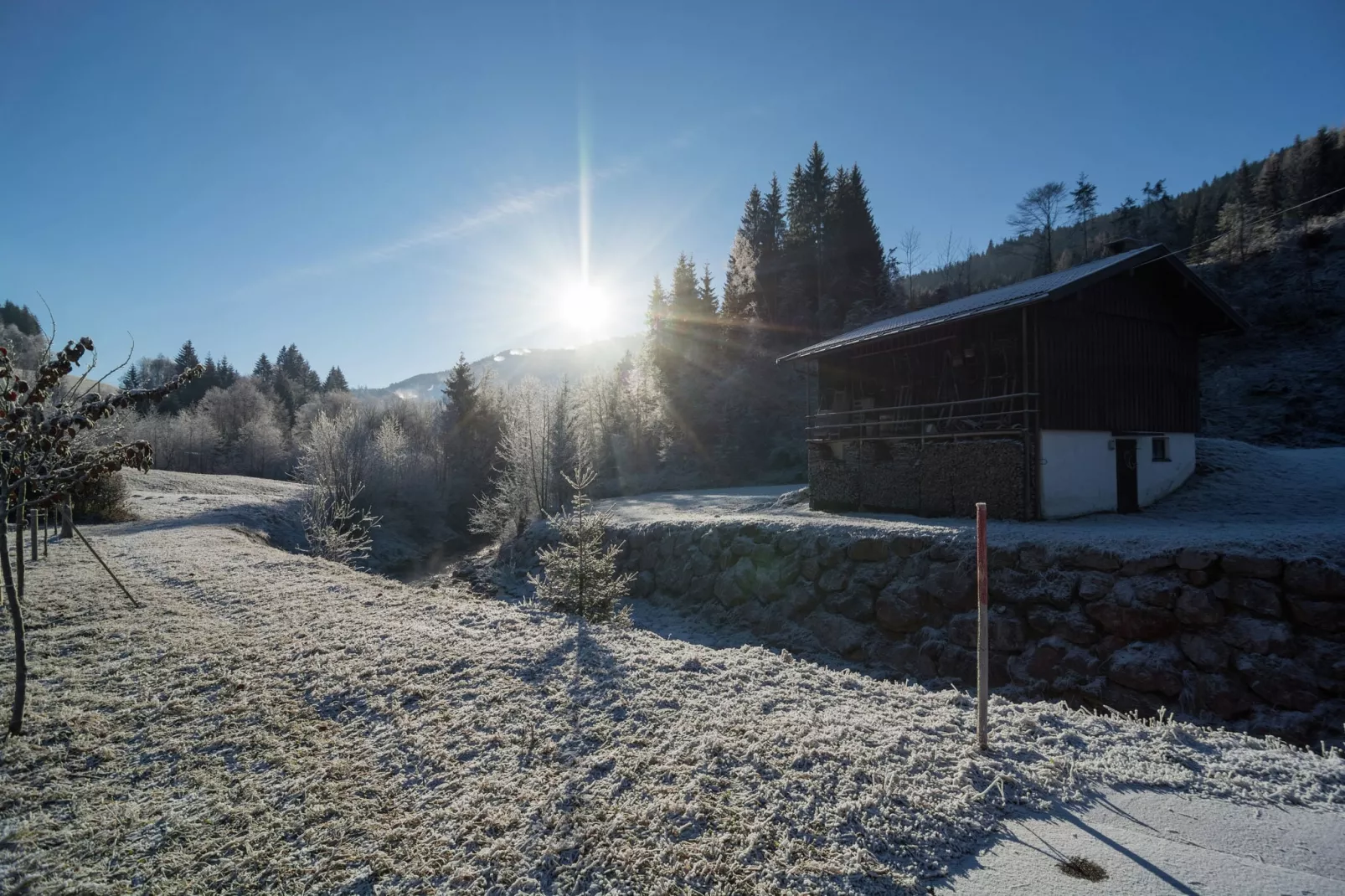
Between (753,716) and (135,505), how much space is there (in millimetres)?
32341

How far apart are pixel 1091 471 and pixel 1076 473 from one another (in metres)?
0.67

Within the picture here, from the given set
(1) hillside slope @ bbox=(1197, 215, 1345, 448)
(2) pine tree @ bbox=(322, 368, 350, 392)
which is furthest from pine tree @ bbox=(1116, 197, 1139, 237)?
(2) pine tree @ bbox=(322, 368, 350, 392)

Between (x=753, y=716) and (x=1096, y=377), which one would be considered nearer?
(x=753, y=716)

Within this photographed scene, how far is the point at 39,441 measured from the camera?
5773 millimetres

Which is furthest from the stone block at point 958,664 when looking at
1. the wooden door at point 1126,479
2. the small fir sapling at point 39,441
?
the small fir sapling at point 39,441

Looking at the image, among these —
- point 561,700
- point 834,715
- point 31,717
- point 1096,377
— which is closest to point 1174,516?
point 1096,377

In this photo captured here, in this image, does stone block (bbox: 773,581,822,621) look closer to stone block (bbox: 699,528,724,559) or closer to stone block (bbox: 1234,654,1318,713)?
stone block (bbox: 699,528,724,559)

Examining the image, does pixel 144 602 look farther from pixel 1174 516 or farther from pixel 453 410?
pixel 453 410

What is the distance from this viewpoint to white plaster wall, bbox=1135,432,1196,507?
15.7 m

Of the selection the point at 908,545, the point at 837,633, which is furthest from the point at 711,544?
the point at 908,545

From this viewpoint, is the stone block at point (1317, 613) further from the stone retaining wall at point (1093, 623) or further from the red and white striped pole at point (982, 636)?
the red and white striped pole at point (982, 636)

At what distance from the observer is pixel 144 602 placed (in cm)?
970

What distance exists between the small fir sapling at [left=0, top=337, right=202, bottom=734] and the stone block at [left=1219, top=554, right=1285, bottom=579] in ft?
48.3

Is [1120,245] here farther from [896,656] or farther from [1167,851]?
[1167,851]
